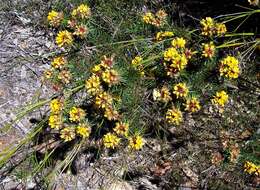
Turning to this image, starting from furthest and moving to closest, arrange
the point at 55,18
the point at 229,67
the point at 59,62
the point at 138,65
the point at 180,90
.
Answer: the point at 55,18, the point at 59,62, the point at 138,65, the point at 180,90, the point at 229,67

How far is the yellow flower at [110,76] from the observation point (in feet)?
8.06

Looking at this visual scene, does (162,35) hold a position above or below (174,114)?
above

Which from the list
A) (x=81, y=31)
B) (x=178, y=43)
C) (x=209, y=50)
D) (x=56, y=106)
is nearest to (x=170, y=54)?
(x=178, y=43)

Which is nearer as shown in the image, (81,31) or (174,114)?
(174,114)

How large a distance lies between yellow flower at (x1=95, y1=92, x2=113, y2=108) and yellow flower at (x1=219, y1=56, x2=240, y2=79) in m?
0.65

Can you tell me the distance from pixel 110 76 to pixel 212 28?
2.16ft

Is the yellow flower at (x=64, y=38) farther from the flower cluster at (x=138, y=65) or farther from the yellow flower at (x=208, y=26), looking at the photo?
the yellow flower at (x=208, y=26)

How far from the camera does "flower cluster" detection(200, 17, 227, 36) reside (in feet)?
8.25

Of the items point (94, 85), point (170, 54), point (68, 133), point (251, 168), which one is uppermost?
point (170, 54)

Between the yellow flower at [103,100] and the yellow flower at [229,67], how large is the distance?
0.65 m

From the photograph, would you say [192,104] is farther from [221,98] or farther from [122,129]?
[122,129]

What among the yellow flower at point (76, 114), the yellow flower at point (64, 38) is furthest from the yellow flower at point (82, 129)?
the yellow flower at point (64, 38)

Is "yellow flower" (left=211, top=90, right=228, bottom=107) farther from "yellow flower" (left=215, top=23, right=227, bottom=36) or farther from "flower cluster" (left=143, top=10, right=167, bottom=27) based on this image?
"flower cluster" (left=143, top=10, right=167, bottom=27)

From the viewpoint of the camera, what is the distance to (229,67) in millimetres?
2385
